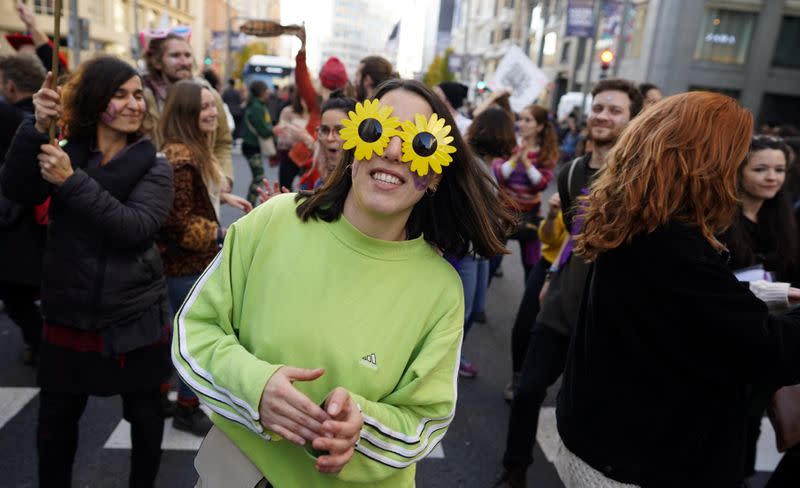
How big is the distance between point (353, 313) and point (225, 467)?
56 cm

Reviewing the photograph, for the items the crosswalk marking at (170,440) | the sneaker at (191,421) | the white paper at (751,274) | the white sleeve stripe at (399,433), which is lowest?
the crosswalk marking at (170,440)

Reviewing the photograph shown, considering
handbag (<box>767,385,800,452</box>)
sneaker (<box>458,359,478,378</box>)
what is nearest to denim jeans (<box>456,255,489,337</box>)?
sneaker (<box>458,359,478,378</box>)

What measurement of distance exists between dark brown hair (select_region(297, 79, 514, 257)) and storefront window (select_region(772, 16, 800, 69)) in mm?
29198

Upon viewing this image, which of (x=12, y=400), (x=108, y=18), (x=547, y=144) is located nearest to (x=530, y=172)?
(x=547, y=144)

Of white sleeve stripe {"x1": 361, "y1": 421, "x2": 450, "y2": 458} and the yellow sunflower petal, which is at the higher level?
the yellow sunflower petal

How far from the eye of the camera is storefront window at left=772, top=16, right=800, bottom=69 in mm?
25047

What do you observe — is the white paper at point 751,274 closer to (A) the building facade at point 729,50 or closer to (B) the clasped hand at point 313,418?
(B) the clasped hand at point 313,418

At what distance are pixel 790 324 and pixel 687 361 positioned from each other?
308mm

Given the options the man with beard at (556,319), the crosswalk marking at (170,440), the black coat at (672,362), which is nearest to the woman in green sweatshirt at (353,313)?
the black coat at (672,362)

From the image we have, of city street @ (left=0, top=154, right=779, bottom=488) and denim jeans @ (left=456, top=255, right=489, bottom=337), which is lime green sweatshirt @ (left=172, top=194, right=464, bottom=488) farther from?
denim jeans @ (left=456, top=255, right=489, bottom=337)

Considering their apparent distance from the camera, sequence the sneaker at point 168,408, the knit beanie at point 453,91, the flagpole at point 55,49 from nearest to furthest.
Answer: the flagpole at point 55,49 → the sneaker at point 168,408 → the knit beanie at point 453,91

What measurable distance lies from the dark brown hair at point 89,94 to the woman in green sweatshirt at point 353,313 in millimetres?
1162

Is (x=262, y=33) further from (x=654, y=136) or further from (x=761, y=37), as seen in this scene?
(x=761, y=37)

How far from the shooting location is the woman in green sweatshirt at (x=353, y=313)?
1.50 metres
